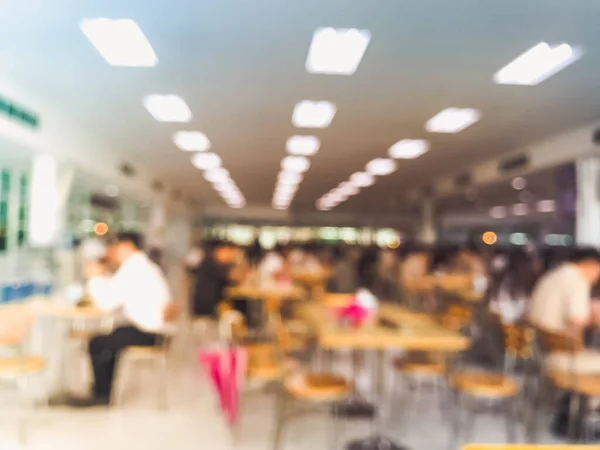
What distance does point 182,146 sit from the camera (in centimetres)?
829

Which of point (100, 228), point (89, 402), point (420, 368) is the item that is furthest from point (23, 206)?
point (420, 368)

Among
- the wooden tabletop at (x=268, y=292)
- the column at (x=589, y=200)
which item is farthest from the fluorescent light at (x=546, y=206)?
the wooden tabletop at (x=268, y=292)

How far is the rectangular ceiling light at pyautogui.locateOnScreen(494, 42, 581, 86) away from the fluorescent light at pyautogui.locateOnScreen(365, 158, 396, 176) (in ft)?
14.1

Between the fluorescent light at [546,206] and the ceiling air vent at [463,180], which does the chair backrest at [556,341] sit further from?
the fluorescent light at [546,206]

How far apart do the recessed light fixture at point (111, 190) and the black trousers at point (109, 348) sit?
221 inches

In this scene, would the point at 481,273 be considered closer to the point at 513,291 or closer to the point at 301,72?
the point at 513,291

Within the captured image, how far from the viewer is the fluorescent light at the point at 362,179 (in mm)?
10875

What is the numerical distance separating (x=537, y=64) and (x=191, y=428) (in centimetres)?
381

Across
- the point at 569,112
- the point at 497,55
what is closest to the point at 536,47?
the point at 497,55

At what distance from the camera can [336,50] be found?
4.11 metres

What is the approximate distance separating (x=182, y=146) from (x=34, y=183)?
7.45 feet

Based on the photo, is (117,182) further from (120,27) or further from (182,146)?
(120,27)

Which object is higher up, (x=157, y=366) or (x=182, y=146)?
(x=182, y=146)

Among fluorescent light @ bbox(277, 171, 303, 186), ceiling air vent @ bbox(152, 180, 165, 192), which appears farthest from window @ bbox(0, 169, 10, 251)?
ceiling air vent @ bbox(152, 180, 165, 192)
